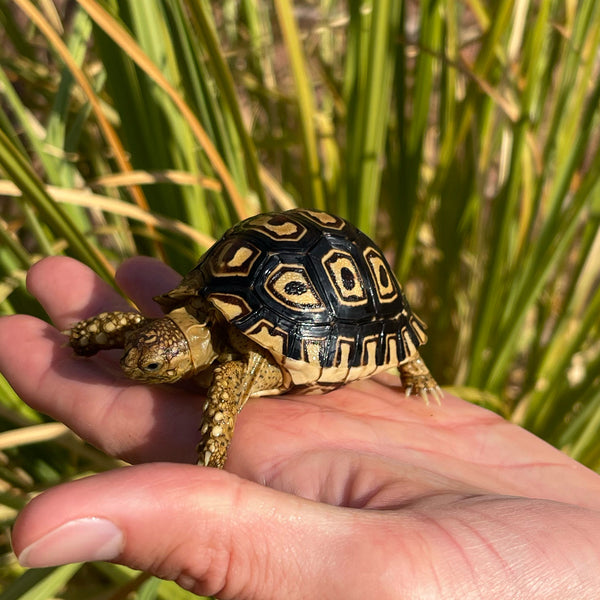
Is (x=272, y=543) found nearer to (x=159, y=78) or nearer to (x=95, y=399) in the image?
(x=95, y=399)

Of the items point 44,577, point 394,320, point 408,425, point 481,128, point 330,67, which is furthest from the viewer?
point 330,67

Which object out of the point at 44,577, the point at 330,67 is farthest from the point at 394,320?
the point at 330,67

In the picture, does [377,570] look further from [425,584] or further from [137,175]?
[137,175]

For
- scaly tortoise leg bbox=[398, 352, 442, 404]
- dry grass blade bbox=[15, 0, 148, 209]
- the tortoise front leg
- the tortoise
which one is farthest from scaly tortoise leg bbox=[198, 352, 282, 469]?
dry grass blade bbox=[15, 0, 148, 209]

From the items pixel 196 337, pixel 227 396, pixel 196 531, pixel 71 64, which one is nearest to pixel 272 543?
pixel 196 531

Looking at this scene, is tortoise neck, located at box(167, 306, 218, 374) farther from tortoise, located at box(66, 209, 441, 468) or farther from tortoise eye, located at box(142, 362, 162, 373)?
tortoise eye, located at box(142, 362, 162, 373)

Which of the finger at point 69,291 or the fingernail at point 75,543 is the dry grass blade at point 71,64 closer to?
the finger at point 69,291
